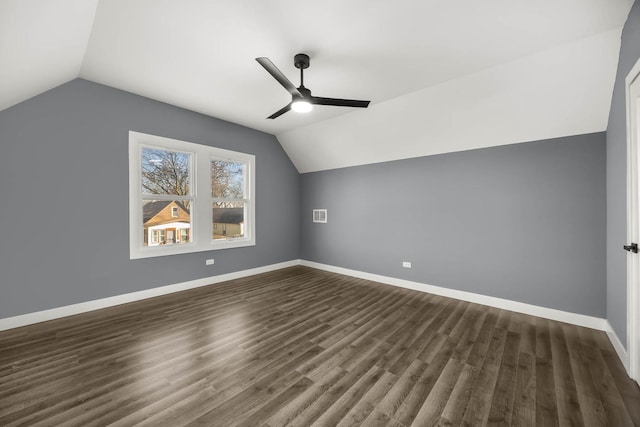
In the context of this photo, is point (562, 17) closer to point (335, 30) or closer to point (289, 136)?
point (335, 30)

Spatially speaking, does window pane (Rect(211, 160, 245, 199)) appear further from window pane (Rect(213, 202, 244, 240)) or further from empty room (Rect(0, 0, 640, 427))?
window pane (Rect(213, 202, 244, 240))

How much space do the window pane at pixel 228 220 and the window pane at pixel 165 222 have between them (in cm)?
50

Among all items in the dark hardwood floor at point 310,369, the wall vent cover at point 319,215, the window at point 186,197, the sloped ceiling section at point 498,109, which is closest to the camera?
the dark hardwood floor at point 310,369

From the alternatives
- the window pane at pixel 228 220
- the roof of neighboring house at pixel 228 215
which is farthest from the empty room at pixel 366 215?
the roof of neighboring house at pixel 228 215

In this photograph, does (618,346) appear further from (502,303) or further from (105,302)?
(105,302)

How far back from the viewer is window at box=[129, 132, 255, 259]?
3.61 metres

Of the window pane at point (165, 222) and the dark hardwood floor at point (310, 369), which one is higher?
the window pane at point (165, 222)

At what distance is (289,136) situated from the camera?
5242 millimetres

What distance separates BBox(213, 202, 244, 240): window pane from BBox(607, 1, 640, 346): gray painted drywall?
5183mm

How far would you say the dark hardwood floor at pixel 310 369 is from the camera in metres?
1.58

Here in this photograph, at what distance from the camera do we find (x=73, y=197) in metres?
3.08

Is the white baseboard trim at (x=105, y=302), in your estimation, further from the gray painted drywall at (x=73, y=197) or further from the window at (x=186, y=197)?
the window at (x=186, y=197)

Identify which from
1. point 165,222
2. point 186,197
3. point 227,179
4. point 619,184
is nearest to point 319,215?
point 227,179

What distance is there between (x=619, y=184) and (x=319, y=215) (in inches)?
175
